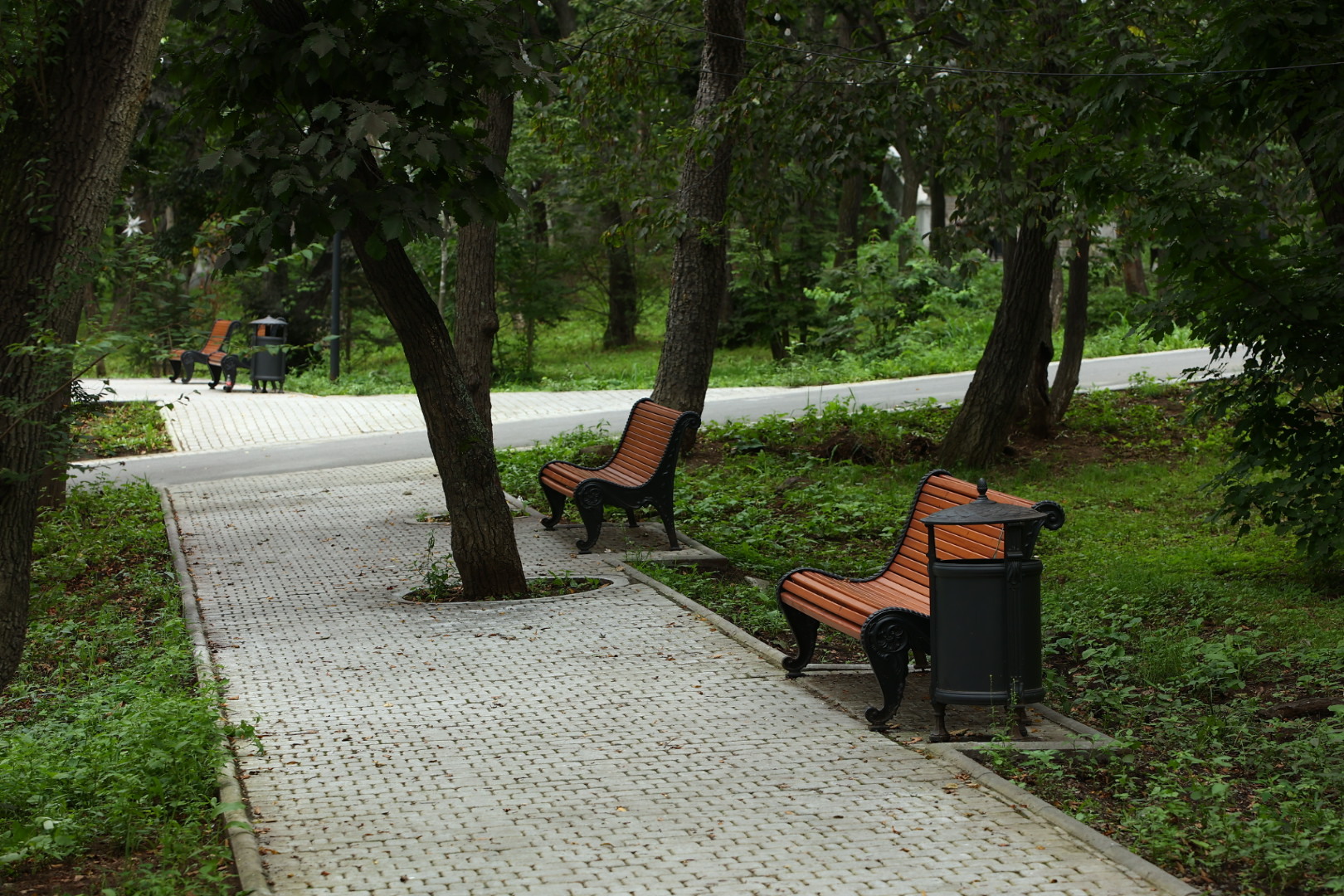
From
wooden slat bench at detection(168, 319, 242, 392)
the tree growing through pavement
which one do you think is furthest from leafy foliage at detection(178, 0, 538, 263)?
wooden slat bench at detection(168, 319, 242, 392)

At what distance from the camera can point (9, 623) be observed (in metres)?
5.68

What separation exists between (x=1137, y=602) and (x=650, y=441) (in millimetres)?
4196

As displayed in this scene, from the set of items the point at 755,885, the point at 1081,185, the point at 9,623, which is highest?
the point at 1081,185

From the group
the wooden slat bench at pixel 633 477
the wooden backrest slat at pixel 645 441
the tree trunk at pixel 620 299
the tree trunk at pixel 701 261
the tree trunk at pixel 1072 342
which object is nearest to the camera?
the wooden slat bench at pixel 633 477

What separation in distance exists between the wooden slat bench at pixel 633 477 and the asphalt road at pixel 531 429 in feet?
14.3

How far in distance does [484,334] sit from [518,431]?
6.15 meters

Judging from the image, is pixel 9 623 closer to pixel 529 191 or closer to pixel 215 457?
pixel 215 457

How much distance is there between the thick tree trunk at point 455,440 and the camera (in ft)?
27.3

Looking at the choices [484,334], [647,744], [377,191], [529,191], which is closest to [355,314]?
[529,191]

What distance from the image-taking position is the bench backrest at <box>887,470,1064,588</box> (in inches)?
247

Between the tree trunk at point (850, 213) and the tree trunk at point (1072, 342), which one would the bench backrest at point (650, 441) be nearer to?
the tree trunk at point (1072, 342)

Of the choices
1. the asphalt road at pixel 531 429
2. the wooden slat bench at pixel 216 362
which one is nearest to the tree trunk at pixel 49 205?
the asphalt road at pixel 531 429

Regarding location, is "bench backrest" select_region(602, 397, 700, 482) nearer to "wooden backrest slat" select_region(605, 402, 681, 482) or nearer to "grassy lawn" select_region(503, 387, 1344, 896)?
"wooden backrest slat" select_region(605, 402, 681, 482)

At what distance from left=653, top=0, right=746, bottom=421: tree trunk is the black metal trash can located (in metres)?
8.10
